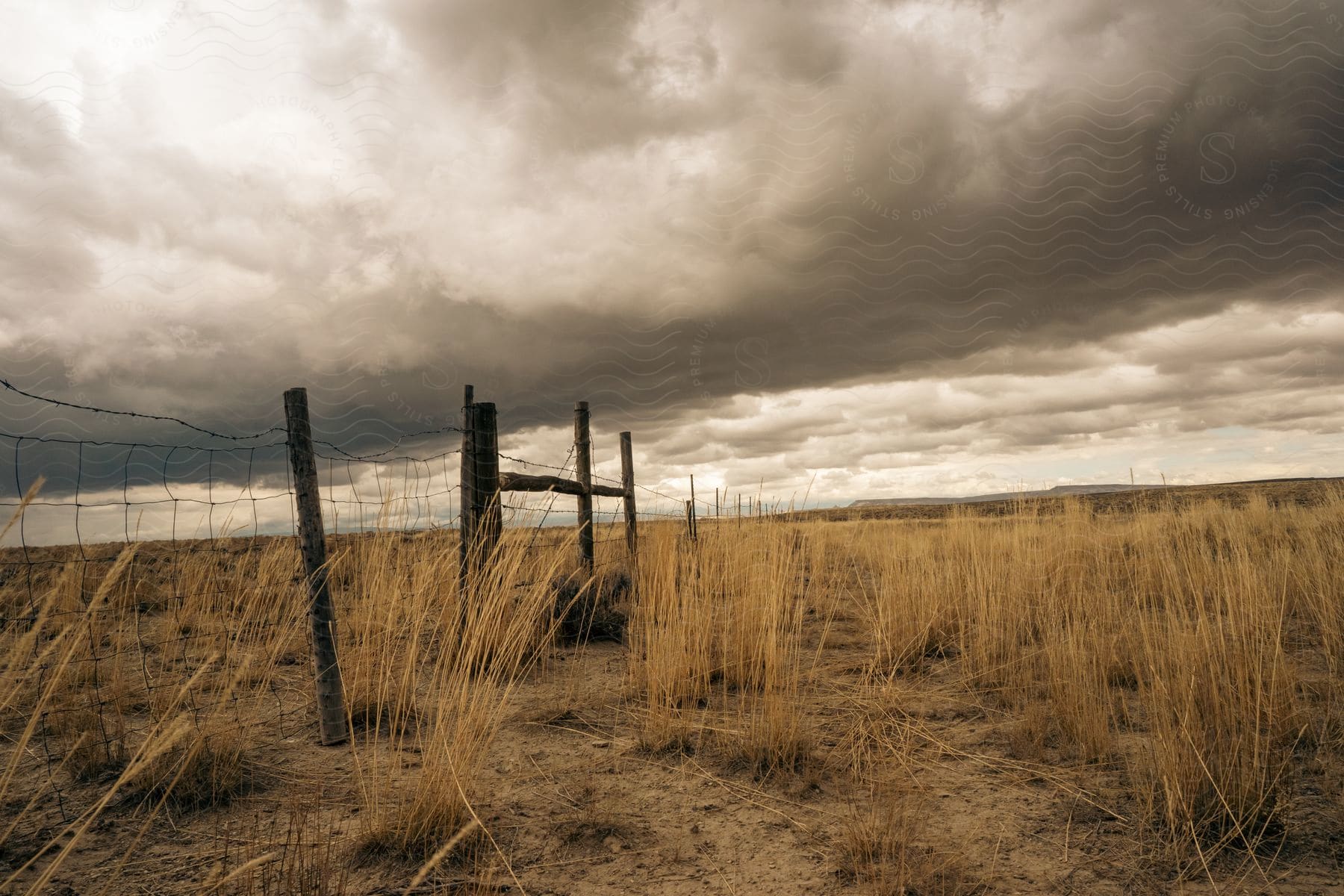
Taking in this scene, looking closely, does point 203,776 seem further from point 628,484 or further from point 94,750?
point 628,484

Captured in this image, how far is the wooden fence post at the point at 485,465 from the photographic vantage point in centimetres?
482

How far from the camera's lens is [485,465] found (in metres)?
4.93

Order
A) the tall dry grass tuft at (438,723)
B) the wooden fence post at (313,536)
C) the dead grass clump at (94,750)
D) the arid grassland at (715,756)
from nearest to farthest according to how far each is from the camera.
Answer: the arid grassland at (715,756)
the tall dry grass tuft at (438,723)
the dead grass clump at (94,750)
the wooden fence post at (313,536)

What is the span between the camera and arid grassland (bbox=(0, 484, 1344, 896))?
2299 millimetres

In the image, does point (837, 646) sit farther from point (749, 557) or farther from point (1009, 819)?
point (1009, 819)

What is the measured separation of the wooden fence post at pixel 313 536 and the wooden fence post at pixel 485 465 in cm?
134

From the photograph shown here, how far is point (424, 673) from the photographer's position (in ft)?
16.2

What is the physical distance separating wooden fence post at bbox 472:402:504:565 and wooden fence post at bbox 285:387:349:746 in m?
1.34

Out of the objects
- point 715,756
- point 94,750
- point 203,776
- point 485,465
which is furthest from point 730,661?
point 94,750

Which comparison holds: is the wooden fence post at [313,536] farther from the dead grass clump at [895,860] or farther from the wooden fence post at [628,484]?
the wooden fence post at [628,484]

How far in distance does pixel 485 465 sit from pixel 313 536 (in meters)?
1.55

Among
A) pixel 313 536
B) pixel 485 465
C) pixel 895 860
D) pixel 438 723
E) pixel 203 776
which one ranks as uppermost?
pixel 485 465

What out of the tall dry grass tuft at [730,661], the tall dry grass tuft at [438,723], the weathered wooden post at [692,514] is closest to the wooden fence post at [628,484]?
the weathered wooden post at [692,514]

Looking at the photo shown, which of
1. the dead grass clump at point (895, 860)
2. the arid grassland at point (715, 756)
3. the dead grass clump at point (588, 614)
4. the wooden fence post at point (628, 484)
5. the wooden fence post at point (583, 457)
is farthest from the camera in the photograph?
the wooden fence post at point (628, 484)
